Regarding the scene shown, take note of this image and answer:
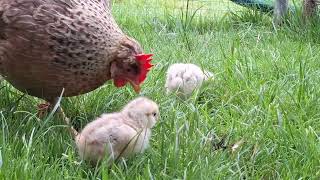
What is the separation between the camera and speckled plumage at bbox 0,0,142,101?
8.87ft

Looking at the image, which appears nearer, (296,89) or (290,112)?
(290,112)

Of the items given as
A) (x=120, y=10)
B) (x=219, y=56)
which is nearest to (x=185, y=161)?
(x=219, y=56)

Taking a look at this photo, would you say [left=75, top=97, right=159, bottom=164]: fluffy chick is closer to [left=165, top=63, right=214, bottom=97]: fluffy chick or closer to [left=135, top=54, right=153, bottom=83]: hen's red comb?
[left=135, top=54, right=153, bottom=83]: hen's red comb

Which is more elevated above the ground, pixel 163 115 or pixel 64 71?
pixel 64 71

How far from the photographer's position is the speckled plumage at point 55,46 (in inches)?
106

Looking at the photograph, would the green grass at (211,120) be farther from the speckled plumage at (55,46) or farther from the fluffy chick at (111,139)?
the speckled plumage at (55,46)

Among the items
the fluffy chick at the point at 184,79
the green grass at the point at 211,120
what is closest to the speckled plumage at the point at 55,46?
the green grass at the point at 211,120

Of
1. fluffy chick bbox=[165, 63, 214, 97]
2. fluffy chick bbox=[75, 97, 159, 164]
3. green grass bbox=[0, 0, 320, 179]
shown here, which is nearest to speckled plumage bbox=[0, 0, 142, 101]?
green grass bbox=[0, 0, 320, 179]

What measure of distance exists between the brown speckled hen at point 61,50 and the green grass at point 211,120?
0.57ft

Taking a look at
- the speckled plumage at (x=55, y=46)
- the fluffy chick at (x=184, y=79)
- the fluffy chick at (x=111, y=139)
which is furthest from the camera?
the fluffy chick at (x=184, y=79)

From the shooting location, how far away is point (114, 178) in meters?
2.18

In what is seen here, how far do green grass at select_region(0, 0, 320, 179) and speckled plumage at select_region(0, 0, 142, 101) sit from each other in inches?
6.9

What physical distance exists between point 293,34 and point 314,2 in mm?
473

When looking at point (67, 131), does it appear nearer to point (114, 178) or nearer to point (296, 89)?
point (114, 178)
